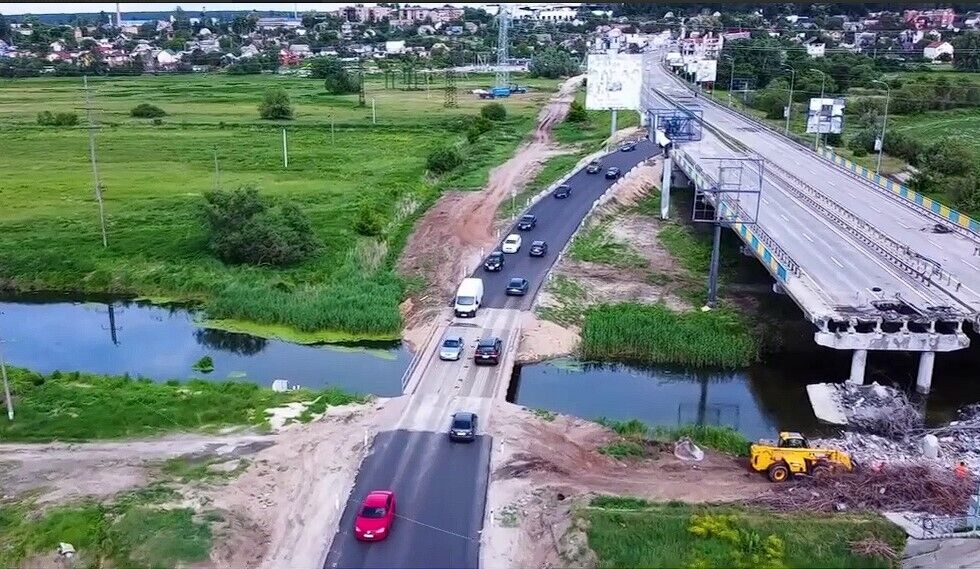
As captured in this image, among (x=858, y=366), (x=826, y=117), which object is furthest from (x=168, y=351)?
(x=826, y=117)

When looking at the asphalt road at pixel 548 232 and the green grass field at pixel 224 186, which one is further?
the green grass field at pixel 224 186

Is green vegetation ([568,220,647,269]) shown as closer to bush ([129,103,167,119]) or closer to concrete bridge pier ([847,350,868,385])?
concrete bridge pier ([847,350,868,385])

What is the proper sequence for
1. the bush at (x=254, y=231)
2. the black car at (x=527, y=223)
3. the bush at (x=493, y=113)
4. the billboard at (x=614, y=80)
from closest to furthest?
1. the bush at (x=254, y=231)
2. the black car at (x=527, y=223)
3. the billboard at (x=614, y=80)
4. the bush at (x=493, y=113)

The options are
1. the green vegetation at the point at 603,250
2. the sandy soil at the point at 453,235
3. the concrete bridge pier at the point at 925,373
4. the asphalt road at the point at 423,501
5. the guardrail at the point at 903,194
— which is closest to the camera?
the asphalt road at the point at 423,501

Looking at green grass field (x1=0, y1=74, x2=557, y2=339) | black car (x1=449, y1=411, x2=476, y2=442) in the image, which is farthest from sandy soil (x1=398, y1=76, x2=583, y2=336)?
black car (x1=449, y1=411, x2=476, y2=442)

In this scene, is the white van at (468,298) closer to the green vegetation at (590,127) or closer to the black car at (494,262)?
the black car at (494,262)

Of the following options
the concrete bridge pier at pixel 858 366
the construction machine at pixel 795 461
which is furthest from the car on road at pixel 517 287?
the construction machine at pixel 795 461
